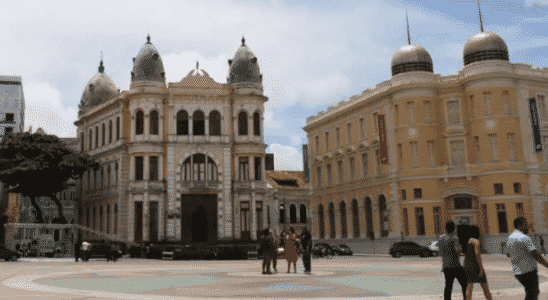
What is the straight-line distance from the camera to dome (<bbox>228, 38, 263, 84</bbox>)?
54.1 metres

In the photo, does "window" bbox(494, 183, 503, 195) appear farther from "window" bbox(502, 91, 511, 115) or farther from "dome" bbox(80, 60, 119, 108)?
"dome" bbox(80, 60, 119, 108)

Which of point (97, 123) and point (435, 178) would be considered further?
point (97, 123)

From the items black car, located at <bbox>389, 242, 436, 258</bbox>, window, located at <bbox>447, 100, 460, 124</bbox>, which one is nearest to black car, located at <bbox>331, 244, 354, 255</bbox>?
black car, located at <bbox>389, 242, 436, 258</bbox>

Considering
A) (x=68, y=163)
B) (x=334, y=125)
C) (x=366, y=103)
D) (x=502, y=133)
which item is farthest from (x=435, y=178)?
(x=68, y=163)

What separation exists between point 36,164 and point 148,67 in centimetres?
1366

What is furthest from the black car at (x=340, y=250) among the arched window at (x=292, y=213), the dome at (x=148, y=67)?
the arched window at (x=292, y=213)

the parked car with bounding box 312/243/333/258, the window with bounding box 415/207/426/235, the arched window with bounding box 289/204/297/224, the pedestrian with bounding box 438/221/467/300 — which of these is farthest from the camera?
the arched window with bounding box 289/204/297/224

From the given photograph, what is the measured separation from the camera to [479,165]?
47156mm

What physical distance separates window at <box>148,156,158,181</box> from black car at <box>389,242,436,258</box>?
23.0m

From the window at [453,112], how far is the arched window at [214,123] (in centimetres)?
2161

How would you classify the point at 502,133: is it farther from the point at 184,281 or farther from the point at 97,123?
the point at 97,123

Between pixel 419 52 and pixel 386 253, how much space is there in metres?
19.0

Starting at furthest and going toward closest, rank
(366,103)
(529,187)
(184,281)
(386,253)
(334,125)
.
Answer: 1. (334,125)
2. (366,103)
3. (386,253)
4. (529,187)
5. (184,281)

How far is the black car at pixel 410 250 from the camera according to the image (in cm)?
4200
